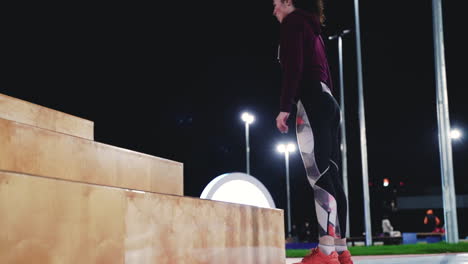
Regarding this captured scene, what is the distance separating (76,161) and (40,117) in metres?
1.26

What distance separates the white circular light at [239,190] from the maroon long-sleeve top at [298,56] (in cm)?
184

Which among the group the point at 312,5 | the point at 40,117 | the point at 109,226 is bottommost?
the point at 109,226

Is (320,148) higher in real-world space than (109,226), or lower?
higher

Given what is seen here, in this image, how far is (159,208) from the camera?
2818mm

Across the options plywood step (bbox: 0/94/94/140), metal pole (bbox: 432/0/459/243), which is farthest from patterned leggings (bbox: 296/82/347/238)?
metal pole (bbox: 432/0/459/243)

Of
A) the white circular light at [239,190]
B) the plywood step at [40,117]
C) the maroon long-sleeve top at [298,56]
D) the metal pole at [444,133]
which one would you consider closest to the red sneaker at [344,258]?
the maroon long-sleeve top at [298,56]

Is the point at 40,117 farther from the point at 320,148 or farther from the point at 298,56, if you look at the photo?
the point at 320,148

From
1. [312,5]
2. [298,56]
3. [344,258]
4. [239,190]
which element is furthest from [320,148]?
[239,190]

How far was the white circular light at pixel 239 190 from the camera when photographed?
5.32 metres

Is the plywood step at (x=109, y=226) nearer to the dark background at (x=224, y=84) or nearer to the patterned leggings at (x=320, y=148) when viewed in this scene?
the patterned leggings at (x=320, y=148)

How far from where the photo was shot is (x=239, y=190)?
5.82 m

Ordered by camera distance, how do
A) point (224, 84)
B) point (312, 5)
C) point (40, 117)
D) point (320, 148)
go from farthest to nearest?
point (224, 84) → point (40, 117) → point (312, 5) → point (320, 148)

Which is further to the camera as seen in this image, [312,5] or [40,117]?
[40,117]

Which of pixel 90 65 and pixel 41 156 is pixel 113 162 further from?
pixel 90 65
